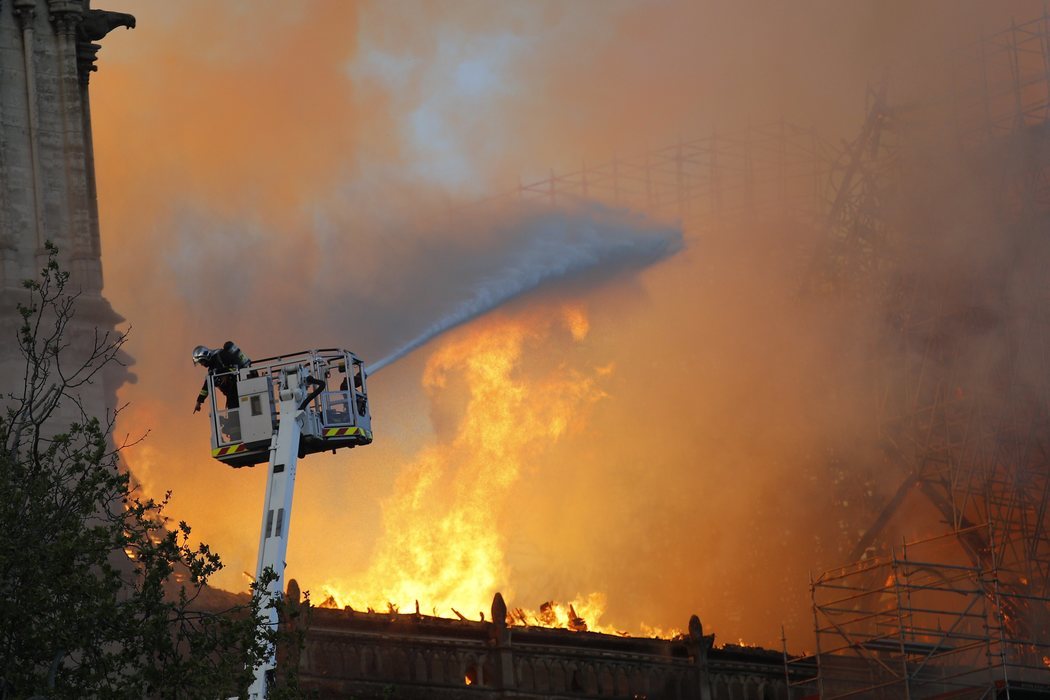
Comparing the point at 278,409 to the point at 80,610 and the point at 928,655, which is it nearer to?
the point at 80,610

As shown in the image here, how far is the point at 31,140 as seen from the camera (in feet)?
132

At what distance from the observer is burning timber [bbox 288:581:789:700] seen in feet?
127

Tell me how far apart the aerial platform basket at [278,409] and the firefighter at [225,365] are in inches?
0.9

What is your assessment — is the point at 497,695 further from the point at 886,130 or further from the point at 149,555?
the point at 886,130

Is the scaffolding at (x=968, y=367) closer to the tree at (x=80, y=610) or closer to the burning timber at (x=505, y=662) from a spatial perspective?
the burning timber at (x=505, y=662)

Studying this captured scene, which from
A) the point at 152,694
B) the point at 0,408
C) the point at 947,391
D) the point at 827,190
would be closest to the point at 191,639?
the point at 152,694

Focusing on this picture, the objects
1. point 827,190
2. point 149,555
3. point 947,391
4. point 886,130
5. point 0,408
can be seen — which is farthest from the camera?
point 827,190

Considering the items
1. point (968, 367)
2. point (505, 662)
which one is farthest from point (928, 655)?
point (968, 367)

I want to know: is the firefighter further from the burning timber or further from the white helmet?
the burning timber

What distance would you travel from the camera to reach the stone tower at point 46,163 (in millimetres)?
39688

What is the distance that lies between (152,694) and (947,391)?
35.7m

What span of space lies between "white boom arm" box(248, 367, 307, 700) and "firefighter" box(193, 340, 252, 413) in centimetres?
91

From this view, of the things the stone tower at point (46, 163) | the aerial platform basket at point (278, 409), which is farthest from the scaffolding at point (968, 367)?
the aerial platform basket at point (278, 409)

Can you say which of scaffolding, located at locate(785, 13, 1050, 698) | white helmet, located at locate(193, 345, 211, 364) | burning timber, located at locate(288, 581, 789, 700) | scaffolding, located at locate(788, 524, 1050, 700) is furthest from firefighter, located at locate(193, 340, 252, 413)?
scaffolding, located at locate(785, 13, 1050, 698)
